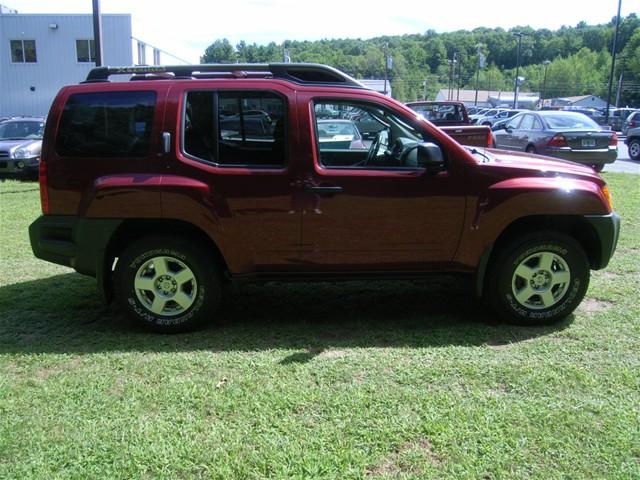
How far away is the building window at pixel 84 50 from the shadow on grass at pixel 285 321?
123ft

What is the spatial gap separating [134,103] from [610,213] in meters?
3.82

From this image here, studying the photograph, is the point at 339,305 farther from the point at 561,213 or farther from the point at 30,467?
the point at 30,467

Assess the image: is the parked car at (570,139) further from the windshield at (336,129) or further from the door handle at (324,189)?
the door handle at (324,189)

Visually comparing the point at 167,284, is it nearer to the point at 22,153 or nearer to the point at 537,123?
the point at 22,153

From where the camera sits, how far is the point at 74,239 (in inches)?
177

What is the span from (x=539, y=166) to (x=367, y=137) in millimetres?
1431

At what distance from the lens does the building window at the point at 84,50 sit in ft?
128

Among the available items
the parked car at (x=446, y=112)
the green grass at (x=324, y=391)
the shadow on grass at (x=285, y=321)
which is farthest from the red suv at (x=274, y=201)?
the parked car at (x=446, y=112)

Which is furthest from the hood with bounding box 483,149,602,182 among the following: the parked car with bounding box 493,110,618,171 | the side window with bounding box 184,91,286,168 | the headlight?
the headlight

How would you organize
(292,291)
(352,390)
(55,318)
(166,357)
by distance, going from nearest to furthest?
1. (352,390)
2. (166,357)
3. (55,318)
4. (292,291)

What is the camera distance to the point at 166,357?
4.14 meters

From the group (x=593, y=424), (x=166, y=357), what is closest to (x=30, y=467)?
(x=166, y=357)

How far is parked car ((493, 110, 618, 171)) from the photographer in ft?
43.2

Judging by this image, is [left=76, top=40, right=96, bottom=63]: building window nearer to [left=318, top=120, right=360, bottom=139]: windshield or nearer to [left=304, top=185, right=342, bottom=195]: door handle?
[left=318, top=120, right=360, bottom=139]: windshield
